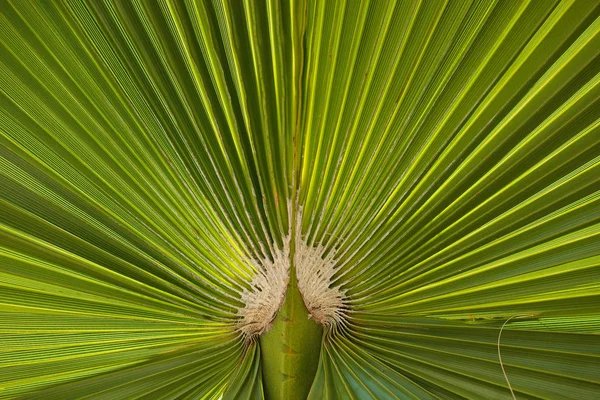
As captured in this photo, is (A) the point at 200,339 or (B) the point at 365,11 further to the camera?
(A) the point at 200,339

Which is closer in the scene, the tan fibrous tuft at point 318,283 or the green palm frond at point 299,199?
the green palm frond at point 299,199

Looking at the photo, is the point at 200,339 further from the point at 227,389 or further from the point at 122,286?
the point at 122,286

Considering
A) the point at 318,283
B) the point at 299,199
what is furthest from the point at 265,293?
the point at 299,199

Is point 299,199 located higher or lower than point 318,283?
higher

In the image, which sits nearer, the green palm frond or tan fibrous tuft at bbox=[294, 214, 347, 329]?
the green palm frond

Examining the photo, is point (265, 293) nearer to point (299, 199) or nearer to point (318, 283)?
point (318, 283)

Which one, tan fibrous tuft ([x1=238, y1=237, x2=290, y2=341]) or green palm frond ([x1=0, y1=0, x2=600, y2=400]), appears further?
tan fibrous tuft ([x1=238, y1=237, x2=290, y2=341])

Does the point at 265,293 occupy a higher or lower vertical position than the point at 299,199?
lower

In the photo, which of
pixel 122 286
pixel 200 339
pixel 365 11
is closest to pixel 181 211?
pixel 122 286
